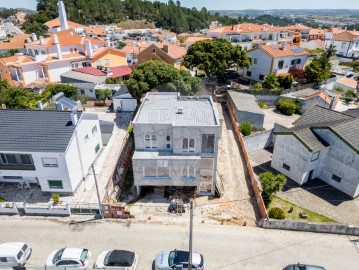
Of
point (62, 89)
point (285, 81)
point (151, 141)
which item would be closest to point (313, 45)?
point (285, 81)

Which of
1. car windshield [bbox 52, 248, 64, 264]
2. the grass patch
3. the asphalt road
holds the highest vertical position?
car windshield [bbox 52, 248, 64, 264]

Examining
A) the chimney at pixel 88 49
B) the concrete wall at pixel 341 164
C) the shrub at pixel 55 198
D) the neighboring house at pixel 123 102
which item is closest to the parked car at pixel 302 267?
the concrete wall at pixel 341 164

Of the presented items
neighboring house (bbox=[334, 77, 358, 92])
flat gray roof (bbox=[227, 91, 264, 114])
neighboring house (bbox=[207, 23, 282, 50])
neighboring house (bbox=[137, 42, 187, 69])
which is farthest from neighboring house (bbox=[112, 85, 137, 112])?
neighboring house (bbox=[207, 23, 282, 50])

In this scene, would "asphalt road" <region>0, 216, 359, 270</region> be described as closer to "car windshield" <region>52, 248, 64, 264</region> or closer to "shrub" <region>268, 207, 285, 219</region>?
"shrub" <region>268, 207, 285, 219</region>

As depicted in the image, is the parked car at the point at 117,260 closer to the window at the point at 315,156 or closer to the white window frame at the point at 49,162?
the white window frame at the point at 49,162

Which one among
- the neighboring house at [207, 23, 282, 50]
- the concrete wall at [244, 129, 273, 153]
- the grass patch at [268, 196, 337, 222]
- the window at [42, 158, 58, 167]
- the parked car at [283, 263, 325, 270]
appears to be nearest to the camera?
the parked car at [283, 263, 325, 270]

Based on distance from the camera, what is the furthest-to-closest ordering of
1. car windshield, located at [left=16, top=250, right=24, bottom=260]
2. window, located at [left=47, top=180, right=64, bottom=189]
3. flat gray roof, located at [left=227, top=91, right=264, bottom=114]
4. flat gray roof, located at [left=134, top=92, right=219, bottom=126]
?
flat gray roof, located at [left=227, top=91, right=264, bottom=114] → window, located at [left=47, top=180, right=64, bottom=189] → flat gray roof, located at [left=134, top=92, right=219, bottom=126] → car windshield, located at [left=16, top=250, right=24, bottom=260]

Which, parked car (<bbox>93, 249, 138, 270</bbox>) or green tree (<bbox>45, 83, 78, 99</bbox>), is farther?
green tree (<bbox>45, 83, 78, 99</bbox>)

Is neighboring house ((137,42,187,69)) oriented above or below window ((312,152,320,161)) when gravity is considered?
above
